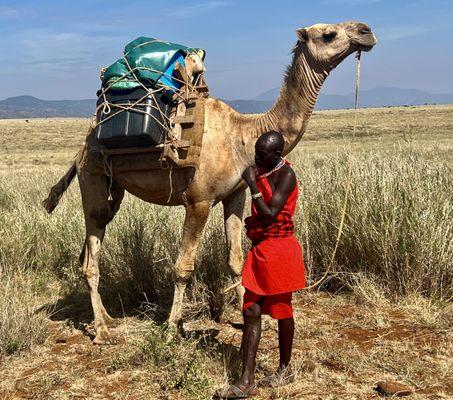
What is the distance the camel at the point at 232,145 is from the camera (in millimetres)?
4734

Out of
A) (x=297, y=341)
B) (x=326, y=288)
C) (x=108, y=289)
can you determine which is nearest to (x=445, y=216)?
(x=326, y=288)

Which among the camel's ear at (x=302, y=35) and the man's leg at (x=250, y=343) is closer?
the man's leg at (x=250, y=343)

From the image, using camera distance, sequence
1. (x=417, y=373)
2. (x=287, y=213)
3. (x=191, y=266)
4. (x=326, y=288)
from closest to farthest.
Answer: (x=287, y=213) → (x=417, y=373) → (x=191, y=266) → (x=326, y=288)

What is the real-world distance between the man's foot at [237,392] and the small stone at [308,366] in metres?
0.58

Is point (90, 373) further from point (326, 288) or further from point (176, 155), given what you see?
point (326, 288)

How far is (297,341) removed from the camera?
5.09m

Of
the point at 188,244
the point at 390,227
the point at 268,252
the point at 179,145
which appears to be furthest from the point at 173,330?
the point at 390,227

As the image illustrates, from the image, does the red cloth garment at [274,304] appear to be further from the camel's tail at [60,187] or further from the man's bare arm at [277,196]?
the camel's tail at [60,187]

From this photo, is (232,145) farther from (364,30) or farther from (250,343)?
(250,343)

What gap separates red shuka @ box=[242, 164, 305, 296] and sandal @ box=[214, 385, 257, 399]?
2.21 ft

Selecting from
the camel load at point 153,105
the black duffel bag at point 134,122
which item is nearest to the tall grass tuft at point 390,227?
the camel load at point 153,105

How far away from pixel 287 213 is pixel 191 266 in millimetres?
1460

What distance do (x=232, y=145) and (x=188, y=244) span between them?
0.98 m

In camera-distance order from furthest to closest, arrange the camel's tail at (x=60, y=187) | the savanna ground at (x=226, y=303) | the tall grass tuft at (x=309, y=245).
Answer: the camel's tail at (x=60, y=187)
the tall grass tuft at (x=309, y=245)
the savanna ground at (x=226, y=303)
